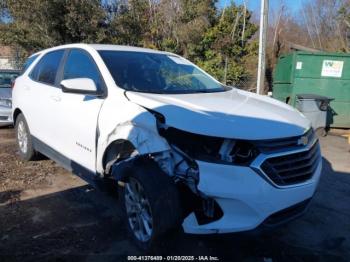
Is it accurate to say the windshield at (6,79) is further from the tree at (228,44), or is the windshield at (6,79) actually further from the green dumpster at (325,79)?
the tree at (228,44)

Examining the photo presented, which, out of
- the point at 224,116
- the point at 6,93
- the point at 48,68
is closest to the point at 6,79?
the point at 6,93

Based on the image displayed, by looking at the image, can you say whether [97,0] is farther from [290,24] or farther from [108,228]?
[290,24]

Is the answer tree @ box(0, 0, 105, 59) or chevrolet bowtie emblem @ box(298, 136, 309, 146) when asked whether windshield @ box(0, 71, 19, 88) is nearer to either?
tree @ box(0, 0, 105, 59)

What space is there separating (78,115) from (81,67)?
2.12 ft

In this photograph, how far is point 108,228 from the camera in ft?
12.6

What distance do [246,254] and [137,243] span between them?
37.7 inches

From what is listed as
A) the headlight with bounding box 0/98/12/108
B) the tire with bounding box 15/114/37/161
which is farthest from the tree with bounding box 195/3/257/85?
the tire with bounding box 15/114/37/161

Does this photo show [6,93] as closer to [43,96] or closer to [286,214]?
[43,96]

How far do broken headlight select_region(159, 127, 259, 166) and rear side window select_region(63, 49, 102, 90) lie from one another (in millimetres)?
1333

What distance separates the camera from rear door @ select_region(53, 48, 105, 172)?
3.91 m

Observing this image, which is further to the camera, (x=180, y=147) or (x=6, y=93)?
(x=6, y=93)

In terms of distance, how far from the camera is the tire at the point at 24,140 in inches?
223

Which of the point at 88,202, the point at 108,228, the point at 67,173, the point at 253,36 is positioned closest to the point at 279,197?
the point at 108,228

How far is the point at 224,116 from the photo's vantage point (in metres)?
3.16
